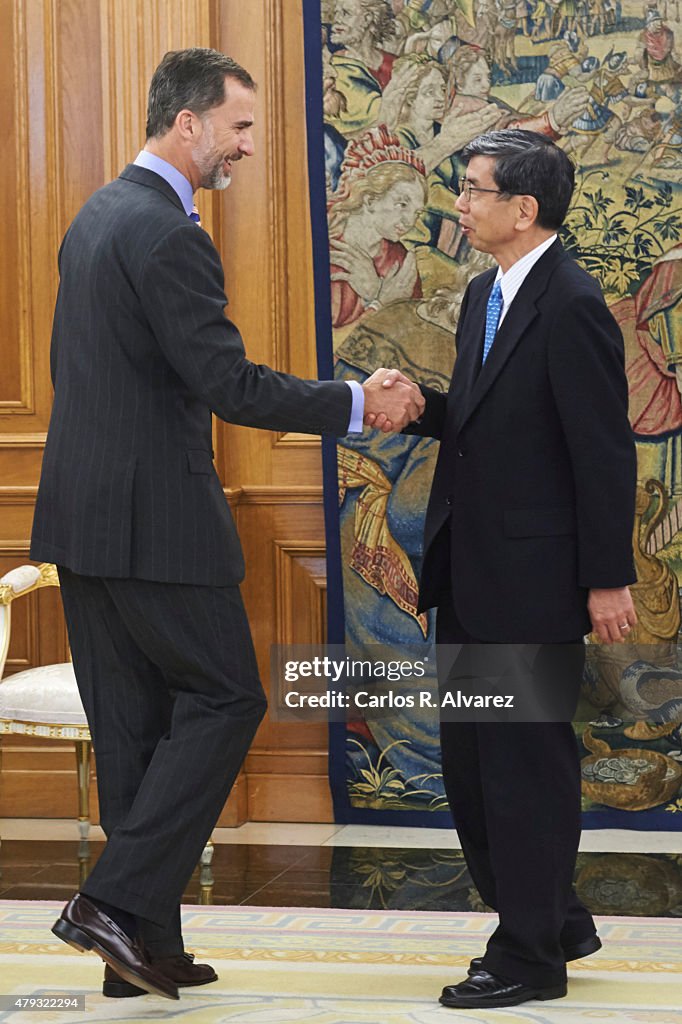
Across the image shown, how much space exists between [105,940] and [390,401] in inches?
48.1

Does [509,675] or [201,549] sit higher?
[201,549]

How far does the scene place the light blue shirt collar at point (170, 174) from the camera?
9.30 ft

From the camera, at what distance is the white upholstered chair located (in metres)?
4.16

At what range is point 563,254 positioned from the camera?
9.55 feet

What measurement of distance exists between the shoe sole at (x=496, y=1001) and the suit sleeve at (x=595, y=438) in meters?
0.80

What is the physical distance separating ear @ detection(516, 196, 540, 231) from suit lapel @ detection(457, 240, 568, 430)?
77 mm

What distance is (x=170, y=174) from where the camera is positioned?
9.30ft

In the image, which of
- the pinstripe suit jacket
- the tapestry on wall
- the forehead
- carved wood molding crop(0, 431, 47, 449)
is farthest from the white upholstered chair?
the forehead

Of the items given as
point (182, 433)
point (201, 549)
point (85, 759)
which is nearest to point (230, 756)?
point (201, 549)

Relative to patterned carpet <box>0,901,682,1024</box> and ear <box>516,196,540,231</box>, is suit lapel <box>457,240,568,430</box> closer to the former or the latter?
ear <box>516,196,540,231</box>

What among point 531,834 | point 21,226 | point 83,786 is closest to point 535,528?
point 531,834

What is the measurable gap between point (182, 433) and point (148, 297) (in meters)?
0.27

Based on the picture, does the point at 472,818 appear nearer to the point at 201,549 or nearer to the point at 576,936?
the point at 576,936

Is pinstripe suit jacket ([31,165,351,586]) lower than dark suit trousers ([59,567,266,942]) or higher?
higher
